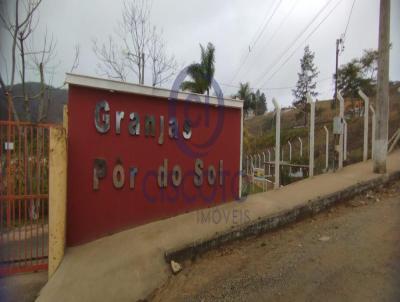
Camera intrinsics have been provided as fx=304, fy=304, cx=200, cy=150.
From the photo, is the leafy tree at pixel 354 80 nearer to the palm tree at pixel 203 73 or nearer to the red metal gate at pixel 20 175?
the palm tree at pixel 203 73

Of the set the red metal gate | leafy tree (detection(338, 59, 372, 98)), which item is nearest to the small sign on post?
the red metal gate

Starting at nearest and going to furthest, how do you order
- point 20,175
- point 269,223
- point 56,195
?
point 56,195, point 20,175, point 269,223

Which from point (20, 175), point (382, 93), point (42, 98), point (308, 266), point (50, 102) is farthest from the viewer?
point (50, 102)

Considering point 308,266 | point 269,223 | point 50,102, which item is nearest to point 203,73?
point 50,102

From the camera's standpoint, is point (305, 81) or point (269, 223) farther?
point (305, 81)

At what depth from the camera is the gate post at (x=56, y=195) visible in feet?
14.0

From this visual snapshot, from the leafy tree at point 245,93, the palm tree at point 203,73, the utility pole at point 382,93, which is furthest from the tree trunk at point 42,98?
the leafy tree at point 245,93

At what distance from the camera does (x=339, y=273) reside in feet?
11.3

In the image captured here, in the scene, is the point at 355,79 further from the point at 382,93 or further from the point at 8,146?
the point at 8,146

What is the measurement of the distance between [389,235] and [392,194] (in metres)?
2.19

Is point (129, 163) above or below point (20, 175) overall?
above

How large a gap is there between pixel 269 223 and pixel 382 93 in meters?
4.17

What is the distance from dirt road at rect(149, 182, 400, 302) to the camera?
3232mm

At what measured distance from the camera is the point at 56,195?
432 cm
